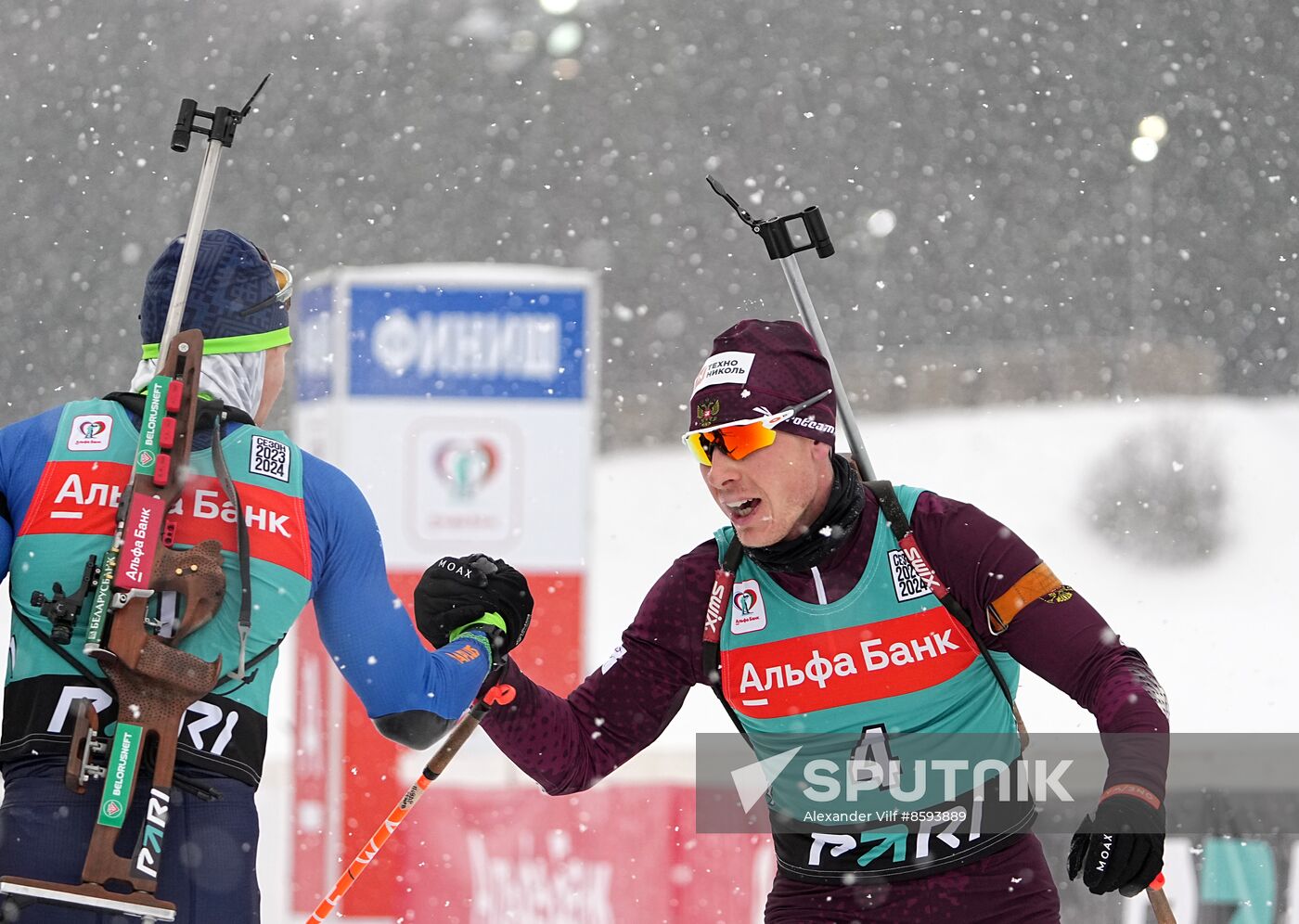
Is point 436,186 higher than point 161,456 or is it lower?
higher

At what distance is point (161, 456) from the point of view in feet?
7.46

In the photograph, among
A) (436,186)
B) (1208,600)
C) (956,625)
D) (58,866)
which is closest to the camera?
(58,866)

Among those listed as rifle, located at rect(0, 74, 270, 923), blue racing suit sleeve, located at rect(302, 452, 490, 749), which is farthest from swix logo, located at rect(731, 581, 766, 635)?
rifle, located at rect(0, 74, 270, 923)

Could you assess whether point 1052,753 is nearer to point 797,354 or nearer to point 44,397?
point 797,354

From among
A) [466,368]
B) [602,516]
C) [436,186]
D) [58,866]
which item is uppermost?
[436,186]

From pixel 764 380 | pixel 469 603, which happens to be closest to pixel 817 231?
pixel 764 380

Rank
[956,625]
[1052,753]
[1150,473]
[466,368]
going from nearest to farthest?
1. [956,625]
2. [1052,753]
3. [466,368]
4. [1150,473]

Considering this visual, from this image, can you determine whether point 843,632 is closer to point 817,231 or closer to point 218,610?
point 817,231

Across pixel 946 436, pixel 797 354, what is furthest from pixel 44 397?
pixel 797 354

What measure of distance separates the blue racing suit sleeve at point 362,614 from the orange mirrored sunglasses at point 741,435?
0.62 metres

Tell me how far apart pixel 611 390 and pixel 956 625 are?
70.7 ft

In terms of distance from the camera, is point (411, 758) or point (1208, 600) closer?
point (411, 758)

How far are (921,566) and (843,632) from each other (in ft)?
0.59

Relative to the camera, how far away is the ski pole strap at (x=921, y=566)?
282 cm
